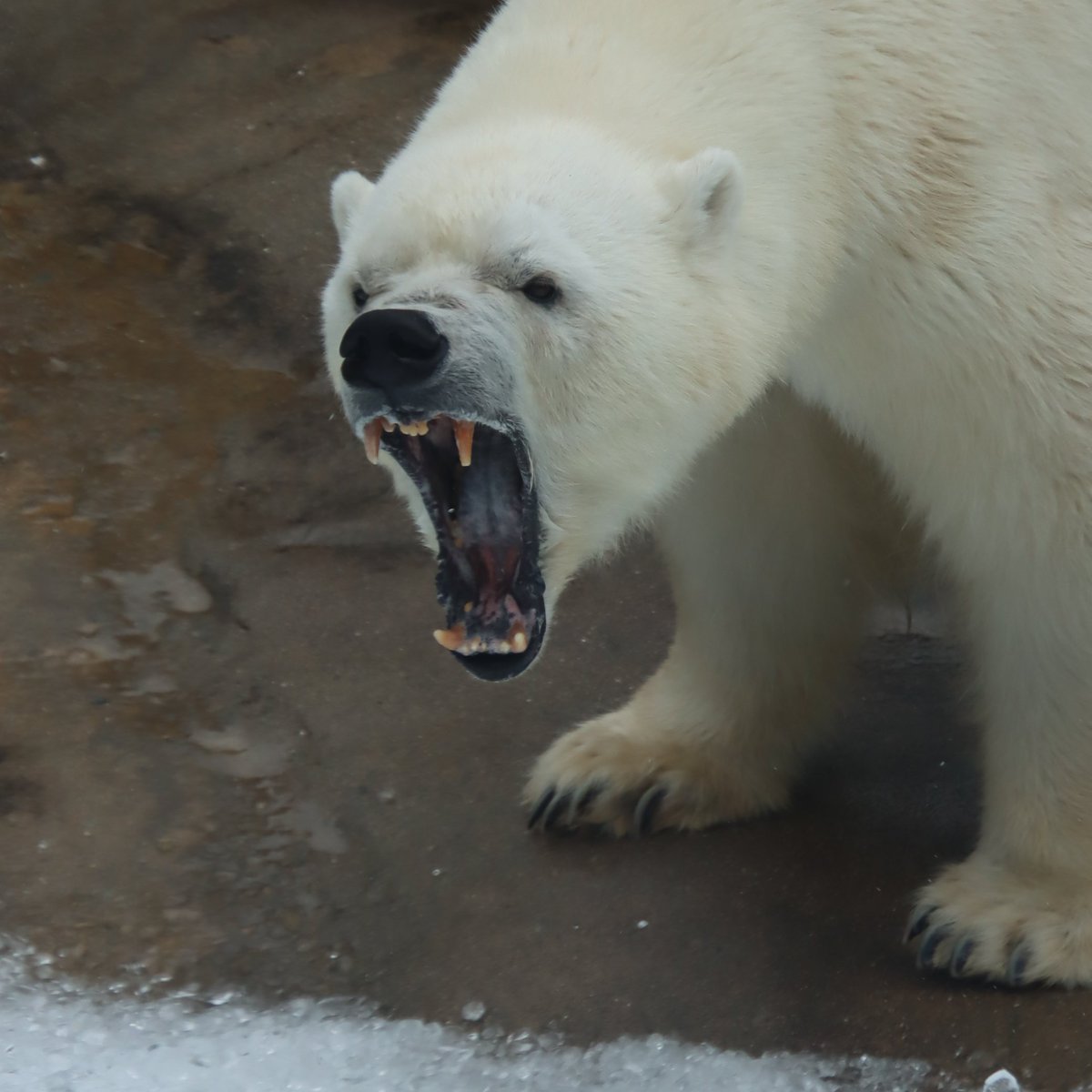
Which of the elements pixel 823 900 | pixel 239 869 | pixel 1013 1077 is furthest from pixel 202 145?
pixel 1013 1077

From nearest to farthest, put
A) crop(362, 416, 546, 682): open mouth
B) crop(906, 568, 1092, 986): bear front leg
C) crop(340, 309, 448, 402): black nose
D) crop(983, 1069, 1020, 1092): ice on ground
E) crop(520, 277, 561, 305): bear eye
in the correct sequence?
crop(340, 309, 448, 402): black nose, crop(520, 277, 561, 305): bear eye, crop(362, 416, 546, 682): open mouth, crop(983, 1069, 1020, 1092): ice on ground, crop(906, 568, 1092, 986): bear front leg

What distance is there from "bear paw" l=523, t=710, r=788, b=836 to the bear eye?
1.41 metres

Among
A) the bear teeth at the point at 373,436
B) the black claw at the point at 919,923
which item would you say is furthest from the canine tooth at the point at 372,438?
the black claw at the point at 919,923

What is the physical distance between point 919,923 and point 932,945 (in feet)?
0.19

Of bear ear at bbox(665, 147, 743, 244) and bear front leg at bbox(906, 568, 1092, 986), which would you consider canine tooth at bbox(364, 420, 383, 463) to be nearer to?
bear ear at bbox(665, 147, 743, 244)

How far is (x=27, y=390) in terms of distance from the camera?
4.95 m

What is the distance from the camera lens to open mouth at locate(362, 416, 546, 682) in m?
2.67

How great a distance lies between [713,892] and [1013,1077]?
739 millimetres

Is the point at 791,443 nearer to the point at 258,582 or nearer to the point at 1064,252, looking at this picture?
the point at 1064,252

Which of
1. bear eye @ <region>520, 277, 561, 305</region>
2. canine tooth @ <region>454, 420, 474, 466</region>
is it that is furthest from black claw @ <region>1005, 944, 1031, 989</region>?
bear eye @ <region>520, 277, 561, 305</region>

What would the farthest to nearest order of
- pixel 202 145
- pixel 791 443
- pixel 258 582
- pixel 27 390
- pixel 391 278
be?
pixel 202 145, pixel 27 390, pixel 258 582, pixel 791 443, pixel 391 278

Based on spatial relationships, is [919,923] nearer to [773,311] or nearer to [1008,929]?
[1008,929]

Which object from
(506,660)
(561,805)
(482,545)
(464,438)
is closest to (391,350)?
(464,438)

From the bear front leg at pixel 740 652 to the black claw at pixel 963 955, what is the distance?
25.6 inches
